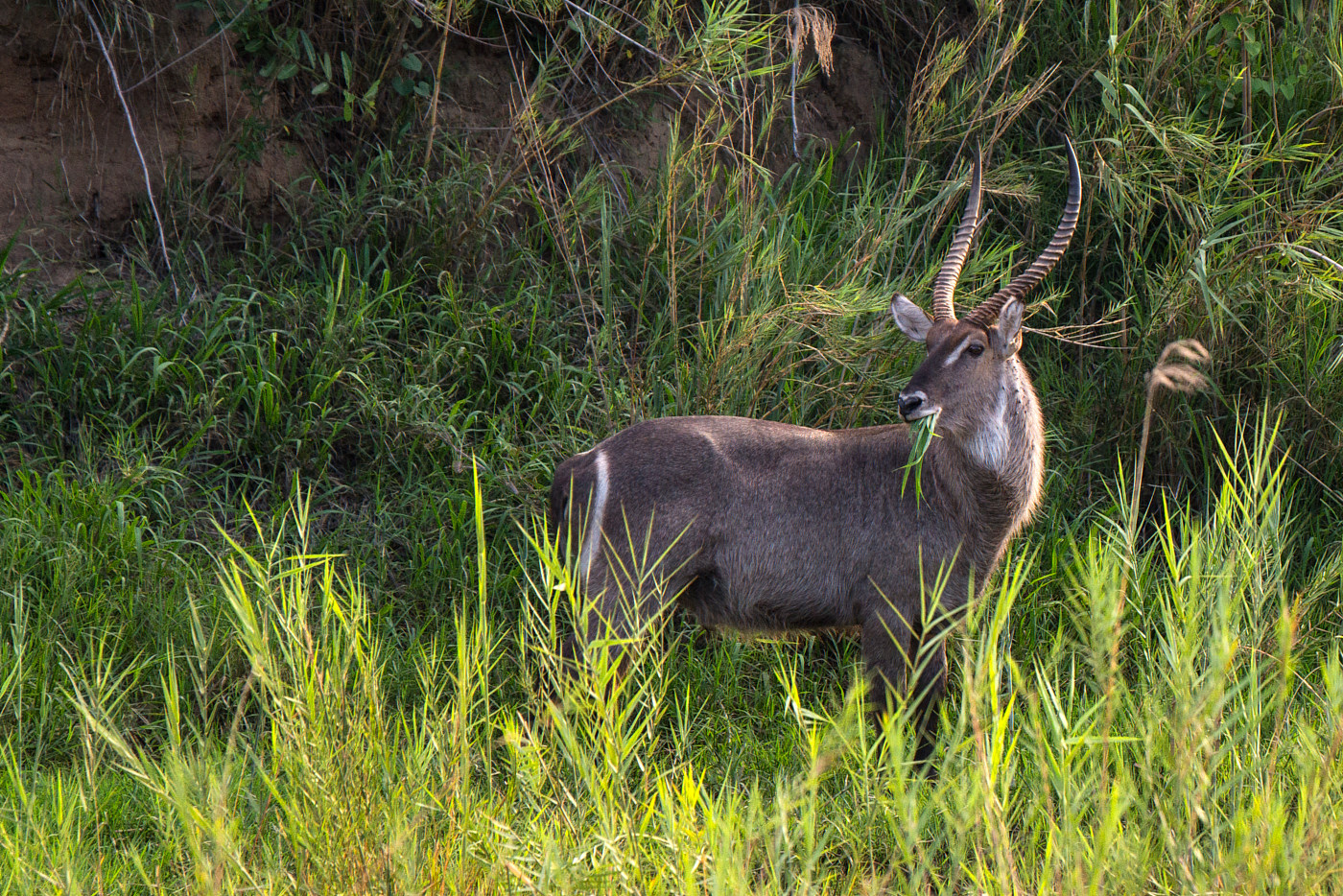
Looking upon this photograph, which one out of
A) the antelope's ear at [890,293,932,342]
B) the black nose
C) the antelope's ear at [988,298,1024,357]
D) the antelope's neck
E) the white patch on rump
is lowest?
the white patch on rump

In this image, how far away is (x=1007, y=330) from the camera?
11.0 ft

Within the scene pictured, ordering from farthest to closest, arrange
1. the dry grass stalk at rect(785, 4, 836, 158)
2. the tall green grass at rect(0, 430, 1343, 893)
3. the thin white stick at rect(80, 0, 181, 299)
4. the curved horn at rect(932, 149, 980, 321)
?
the thin white stick at rect(80, 0, 181, 299) < the dry grass stalk at rect(785, 4, 836, 158) < the curved horn at rect(932, 149, 980, 321) < the tall green grass at rect(0, 430, 1343, 893)

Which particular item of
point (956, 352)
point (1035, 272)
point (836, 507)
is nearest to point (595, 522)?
point (836, 507)

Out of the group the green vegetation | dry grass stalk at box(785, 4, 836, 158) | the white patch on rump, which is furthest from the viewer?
dry grass stalk at box(785, 4, 836, 158)

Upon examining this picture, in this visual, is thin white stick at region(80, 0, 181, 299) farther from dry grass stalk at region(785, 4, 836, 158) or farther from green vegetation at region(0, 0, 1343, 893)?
dry grass stalk at region(785, 4, 836, 158)

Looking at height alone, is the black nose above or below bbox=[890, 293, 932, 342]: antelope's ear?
below

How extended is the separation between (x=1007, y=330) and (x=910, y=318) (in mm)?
397

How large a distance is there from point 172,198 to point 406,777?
3.24m

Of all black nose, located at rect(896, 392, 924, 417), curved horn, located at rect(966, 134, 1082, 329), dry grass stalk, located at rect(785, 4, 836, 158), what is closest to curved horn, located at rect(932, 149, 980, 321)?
curved horn, located at rect(966, 134, 1082, 329)

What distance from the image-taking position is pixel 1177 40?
14.9 ft

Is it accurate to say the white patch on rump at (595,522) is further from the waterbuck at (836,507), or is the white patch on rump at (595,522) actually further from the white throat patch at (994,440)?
the white throat patch at (994,440)

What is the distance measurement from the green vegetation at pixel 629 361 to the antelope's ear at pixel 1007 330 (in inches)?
19.6

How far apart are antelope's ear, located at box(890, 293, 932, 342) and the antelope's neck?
0.31m

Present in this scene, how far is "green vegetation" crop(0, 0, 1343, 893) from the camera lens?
10.2 feet
